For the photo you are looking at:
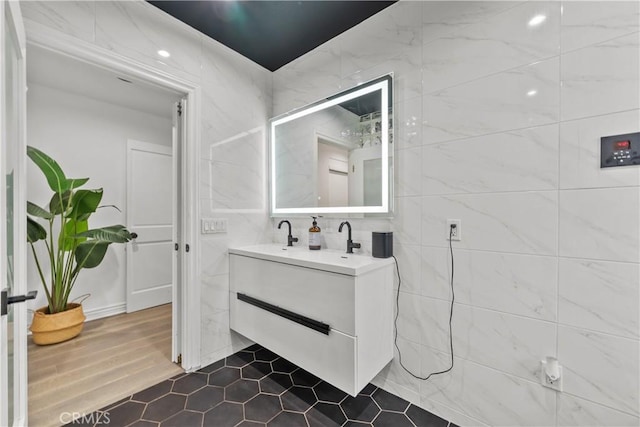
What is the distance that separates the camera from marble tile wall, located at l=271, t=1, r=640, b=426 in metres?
1.09

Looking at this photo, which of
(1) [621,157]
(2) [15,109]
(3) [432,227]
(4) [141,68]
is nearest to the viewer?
(1) [621,157]

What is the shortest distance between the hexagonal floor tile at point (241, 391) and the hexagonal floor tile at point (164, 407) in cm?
26

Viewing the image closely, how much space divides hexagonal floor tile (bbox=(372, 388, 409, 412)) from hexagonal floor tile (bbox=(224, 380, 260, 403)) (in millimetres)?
788

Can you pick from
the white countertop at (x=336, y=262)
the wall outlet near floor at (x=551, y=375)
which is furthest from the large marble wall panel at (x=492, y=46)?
the wall outlet near floor at (x=551, y=375)

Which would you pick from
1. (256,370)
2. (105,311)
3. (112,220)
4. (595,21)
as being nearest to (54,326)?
(105,311)

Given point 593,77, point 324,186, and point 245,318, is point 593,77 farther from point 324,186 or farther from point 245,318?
point 245,318

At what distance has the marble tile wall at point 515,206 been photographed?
109 cm

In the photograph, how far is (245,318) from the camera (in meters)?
2.04

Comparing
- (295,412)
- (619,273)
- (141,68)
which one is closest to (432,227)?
(619,273)

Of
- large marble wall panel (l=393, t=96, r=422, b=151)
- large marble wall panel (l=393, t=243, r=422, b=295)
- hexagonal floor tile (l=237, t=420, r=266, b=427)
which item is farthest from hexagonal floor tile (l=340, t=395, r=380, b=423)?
large marble wall panel (l=393, t=96, r=422, b=151)

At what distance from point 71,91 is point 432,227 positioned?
12.3 feet

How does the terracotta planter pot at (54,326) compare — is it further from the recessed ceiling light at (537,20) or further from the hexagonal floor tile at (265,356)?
the recessed ceiling light at (537,20)

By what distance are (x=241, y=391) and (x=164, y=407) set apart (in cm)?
44

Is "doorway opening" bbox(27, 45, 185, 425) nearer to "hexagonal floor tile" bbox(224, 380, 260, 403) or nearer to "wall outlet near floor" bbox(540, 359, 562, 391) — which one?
"hexagonal floor tile" bbox(224, 380, 260, 403)
